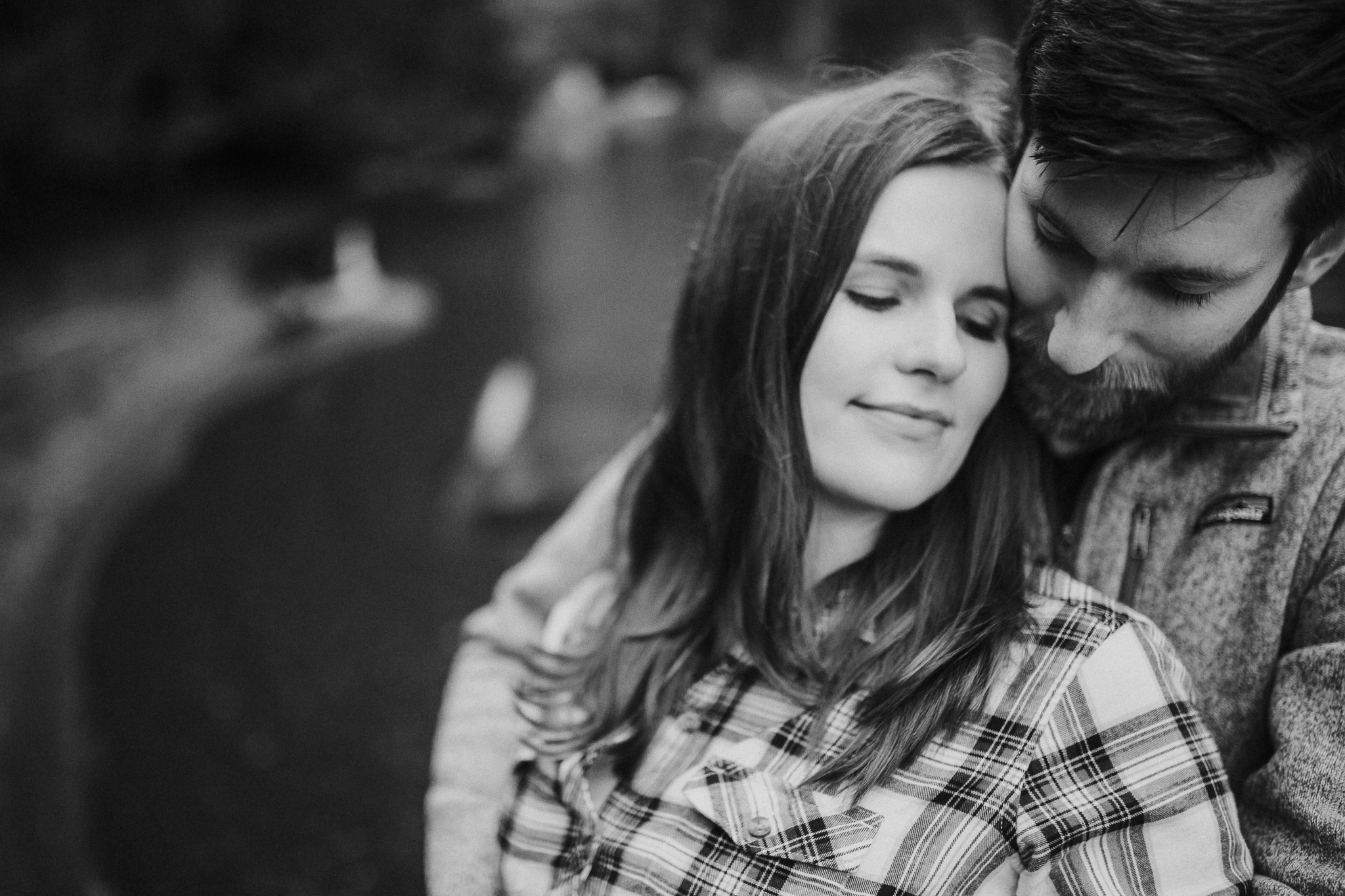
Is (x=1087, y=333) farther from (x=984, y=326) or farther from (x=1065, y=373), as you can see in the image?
(x=984, y=326)

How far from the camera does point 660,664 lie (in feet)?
5.12

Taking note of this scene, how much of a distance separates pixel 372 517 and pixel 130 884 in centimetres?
211

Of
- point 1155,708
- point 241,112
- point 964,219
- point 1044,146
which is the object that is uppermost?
point 1044,146

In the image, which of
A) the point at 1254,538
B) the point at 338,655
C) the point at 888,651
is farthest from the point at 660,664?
the point at 338,655

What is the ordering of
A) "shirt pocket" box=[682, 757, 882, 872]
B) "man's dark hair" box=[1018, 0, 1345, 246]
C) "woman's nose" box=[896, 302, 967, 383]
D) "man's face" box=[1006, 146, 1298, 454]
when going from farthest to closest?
"woman's nose" box=[896, 302, 967, 383]
"shirt pocket" box=[682, 757, 882, 872]
"man's face" box=[1006, 146, 1298, 454]
"man's dark hair" box=[1018, 0, 1345, 246]

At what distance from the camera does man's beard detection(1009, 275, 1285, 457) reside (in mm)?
1276

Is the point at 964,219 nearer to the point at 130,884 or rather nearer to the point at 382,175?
the point at 130,884

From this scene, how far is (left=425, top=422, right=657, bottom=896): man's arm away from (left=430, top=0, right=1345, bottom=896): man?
783 millimetres

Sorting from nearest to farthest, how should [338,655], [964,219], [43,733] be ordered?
[964,219] < [43,733] < [338,655]

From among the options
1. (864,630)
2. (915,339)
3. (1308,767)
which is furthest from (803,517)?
(1308,767)

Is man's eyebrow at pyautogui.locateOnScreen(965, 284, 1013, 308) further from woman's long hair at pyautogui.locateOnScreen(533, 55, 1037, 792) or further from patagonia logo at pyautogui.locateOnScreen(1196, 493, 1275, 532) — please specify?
patagonia logo at pyautogui.locateOnScreen(1196, 493, 1275, 532)

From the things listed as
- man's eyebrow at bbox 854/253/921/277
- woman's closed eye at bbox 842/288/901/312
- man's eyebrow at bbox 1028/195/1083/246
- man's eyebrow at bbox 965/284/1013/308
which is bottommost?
woman's closed eye at bbox 842/288/901/312

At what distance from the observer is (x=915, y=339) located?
54.2 inches

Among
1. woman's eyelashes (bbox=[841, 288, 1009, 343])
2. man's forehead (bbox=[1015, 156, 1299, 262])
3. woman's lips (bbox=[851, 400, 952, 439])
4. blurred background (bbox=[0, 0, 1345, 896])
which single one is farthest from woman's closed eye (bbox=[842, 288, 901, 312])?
blurred background (bbox=[0, 0, 1345, 896])
